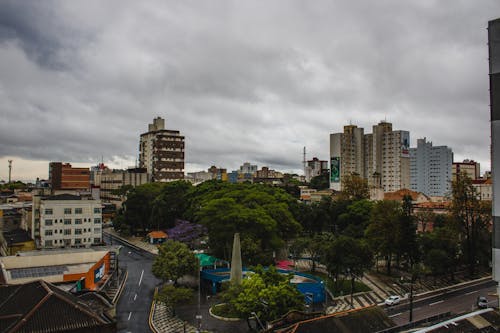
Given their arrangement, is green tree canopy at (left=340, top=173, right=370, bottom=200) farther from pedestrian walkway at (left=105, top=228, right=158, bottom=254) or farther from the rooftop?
the rooftop

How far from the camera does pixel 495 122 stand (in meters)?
15.3

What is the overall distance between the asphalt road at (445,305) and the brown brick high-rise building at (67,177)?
2763 inches

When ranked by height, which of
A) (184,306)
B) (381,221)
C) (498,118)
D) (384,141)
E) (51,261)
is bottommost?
(184,306)

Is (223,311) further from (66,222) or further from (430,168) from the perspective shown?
(430,168)

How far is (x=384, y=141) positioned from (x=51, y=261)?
99803mm

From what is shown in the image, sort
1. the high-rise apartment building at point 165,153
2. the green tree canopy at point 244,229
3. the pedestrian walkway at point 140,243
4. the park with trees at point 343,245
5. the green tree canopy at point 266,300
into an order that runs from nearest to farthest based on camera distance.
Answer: the green tree canopy at point 266,300 → the park with trees at point 343,245 → the green tree canopy at point 244,229 → the pedestrian walkway at point 140,243 → the high-rise apartment building at point 165,153

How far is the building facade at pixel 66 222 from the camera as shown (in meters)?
54.7

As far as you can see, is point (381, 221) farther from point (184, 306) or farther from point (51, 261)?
point (51, 261)

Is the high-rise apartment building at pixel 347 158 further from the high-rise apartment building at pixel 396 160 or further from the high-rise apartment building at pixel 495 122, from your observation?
the high-rise apartment building at pixel 495 122

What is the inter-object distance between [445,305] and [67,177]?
74412mm

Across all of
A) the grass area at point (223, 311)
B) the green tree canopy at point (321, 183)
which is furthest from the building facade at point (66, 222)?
the green tree canopy at point (321, 183)

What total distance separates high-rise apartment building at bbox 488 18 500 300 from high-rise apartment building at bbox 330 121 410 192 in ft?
304

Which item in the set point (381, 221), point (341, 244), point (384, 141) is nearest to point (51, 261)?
point (341, 244)

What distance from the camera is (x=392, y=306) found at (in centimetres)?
3378
